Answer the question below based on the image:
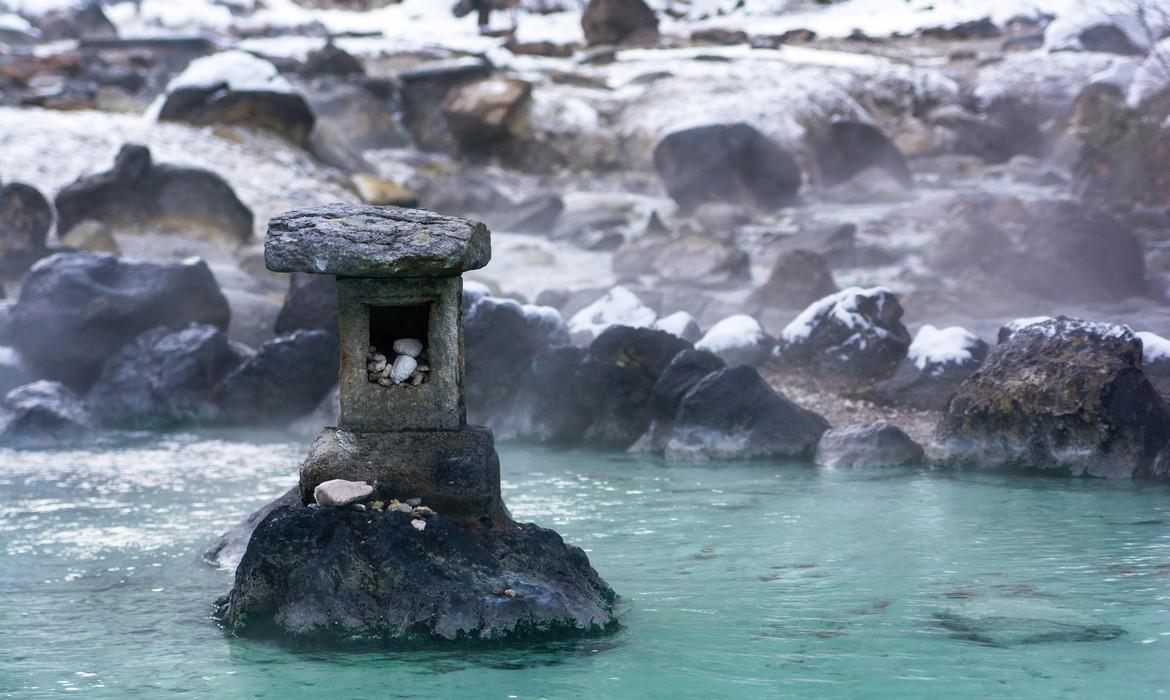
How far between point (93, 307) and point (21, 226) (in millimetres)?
5078

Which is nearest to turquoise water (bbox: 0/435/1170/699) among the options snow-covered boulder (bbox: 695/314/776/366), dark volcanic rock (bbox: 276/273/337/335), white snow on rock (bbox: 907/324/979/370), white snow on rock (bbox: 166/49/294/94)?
white snow on rock (bbox: 907/324/979/370)

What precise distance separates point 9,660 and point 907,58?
Answer: 26.9 m

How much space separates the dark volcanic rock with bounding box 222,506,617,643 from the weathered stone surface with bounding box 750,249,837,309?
35.0ft

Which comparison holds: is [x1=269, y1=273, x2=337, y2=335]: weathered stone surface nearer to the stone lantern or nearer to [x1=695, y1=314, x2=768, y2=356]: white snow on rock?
[x1=695, y1=314, x2=768, y2=356]: white snow on rock

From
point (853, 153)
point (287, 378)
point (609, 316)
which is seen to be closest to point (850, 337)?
point (609, 316)

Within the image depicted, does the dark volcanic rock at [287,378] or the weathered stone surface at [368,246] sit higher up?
the weathered stone surface at [368,246]

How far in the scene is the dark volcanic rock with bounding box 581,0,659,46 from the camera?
32.7 metres

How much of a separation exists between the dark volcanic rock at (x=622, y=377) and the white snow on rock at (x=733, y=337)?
48.0 inches

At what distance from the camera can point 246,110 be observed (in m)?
23.0

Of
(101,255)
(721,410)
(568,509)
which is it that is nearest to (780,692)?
(568,509)

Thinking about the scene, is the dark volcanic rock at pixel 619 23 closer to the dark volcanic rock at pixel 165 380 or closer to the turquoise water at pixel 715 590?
the dark volcanic rock at pixel 165 380

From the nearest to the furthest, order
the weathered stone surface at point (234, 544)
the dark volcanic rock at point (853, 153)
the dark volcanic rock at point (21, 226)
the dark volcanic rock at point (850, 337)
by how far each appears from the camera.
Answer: the weathered stone surface at point (234, 544)
the dark volcanic rock at point (850, 337)
the dark volcanic rock at point (21, 226)
the dark volcanic rock at point (853, 153)

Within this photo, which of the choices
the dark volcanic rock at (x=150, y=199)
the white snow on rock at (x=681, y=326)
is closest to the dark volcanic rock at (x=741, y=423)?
the white snow on rock at (x=681, y=326)

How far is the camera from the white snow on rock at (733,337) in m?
12.1
